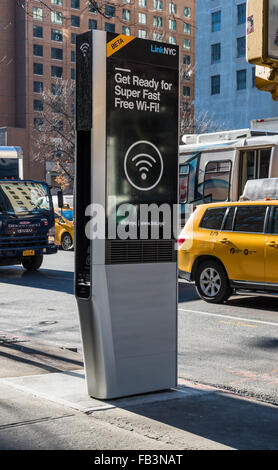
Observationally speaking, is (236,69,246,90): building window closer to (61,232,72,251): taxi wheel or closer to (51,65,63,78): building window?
(51,65,63,78): building window

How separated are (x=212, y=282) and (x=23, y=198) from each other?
24.2ft

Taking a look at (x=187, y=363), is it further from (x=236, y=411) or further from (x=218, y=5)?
(x=218, y=5)

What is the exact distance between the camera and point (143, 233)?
588 cm

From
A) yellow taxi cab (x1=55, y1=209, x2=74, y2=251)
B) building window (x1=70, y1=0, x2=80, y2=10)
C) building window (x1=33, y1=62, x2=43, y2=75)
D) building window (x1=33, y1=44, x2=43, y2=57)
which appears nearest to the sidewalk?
yellow taxi cab (x1=55, y1=209, x2=74, y2=251)

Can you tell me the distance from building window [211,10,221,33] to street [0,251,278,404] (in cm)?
5304

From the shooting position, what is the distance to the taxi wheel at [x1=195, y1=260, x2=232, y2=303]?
1198 centimetres

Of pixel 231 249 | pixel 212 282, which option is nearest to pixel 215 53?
pixel 212 282

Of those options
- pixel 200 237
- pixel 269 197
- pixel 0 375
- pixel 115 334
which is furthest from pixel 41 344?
pixel 269 197

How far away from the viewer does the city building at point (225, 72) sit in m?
58.8

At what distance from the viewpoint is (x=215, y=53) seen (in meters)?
63.8

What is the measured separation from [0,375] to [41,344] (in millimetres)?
1757

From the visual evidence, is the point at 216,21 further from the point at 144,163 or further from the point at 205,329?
the point at 144,163

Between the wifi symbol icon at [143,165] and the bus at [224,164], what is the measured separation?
37.3ft

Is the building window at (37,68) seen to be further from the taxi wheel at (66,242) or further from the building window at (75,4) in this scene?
the taxi wheel at (66,242)
